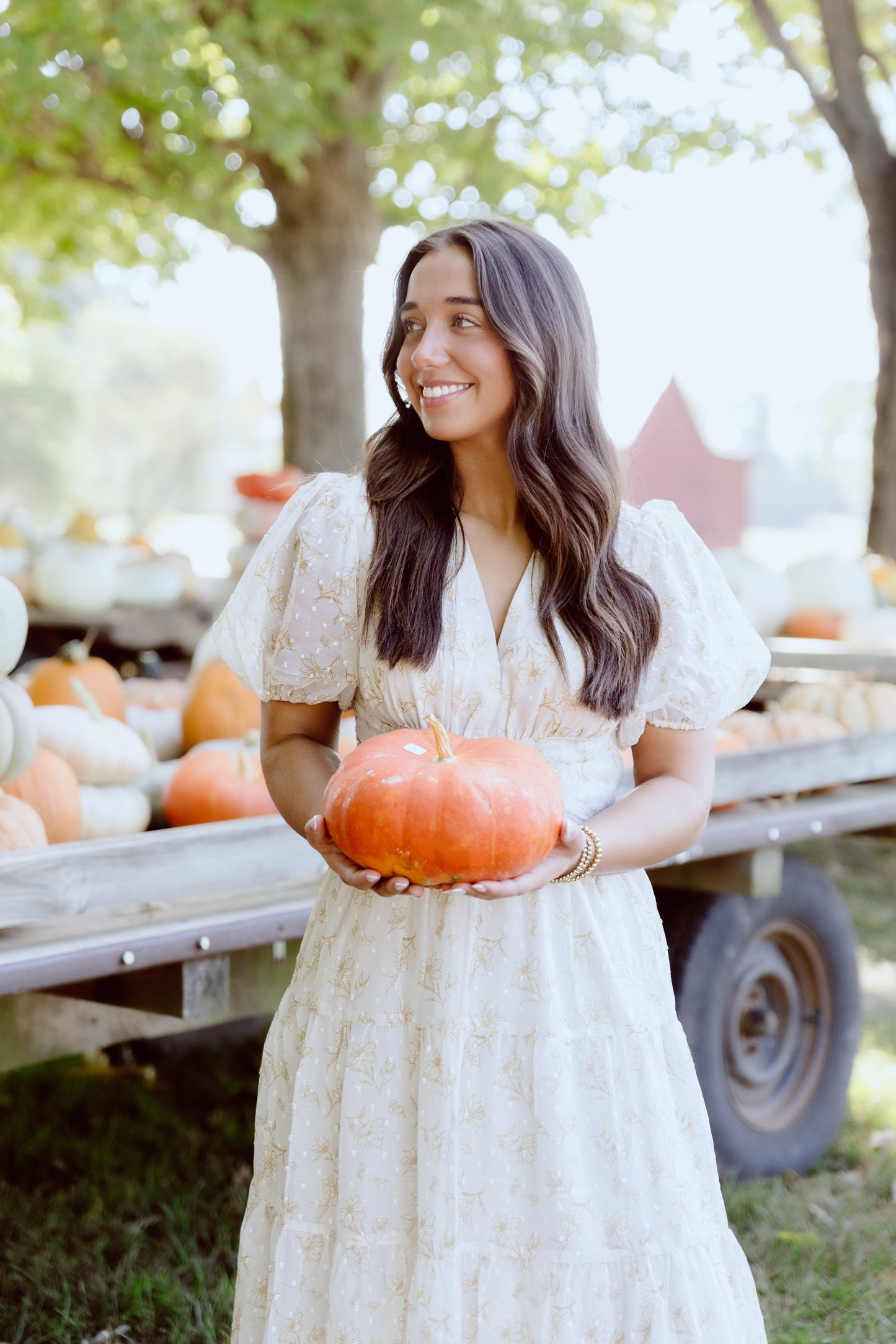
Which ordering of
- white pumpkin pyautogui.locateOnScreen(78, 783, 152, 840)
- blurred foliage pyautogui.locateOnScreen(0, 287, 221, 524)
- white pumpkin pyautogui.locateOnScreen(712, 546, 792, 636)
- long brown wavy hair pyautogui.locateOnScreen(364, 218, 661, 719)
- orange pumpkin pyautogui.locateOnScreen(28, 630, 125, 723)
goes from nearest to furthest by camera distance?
long brown wavy hair pyautogui.locateOnScreen(364, 218, 661, 719) → white pumpkin pyautogui.locateOnScreen(78, 783, 152, 840) → orange pumpkin pyautogui.locateOnScreen(28, 630, 125, 723) → white pumpkin pyautogui.locateOnScreen(712, 546, 792, 636) → blurred foliage pyautogui.locateOnScreen(0, 287, 221, 524)

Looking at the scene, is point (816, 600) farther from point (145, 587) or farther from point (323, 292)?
point (323, 292)

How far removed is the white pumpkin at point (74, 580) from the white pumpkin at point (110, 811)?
8.84 ft

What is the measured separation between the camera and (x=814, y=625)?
6.36m

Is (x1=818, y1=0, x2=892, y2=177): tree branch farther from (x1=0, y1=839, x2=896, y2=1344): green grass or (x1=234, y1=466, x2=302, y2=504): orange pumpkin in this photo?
(x1=0, y1=839, x2=896, y2=1344): green grass

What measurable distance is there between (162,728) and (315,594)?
220 centimetres

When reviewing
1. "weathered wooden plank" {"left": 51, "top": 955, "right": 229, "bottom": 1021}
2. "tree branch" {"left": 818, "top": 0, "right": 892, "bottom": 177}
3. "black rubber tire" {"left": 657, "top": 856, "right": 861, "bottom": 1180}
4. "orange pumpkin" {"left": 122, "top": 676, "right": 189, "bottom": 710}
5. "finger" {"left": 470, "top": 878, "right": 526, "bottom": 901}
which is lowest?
"black rubber tire" {"left": 657, "top": 856, "right": 861, "bottom": 1180}

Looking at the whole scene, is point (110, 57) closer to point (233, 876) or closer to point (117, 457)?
point (233, 876)

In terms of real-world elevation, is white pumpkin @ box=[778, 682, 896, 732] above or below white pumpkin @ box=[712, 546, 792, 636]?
below

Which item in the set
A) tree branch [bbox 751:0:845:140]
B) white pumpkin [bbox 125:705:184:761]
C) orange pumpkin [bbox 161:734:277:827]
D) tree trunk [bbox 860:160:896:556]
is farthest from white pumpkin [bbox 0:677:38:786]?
tree branch [bbox 751:0:845:140]

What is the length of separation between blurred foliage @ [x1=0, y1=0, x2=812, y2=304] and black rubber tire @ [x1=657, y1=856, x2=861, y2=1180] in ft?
16.6

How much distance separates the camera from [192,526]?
45.6m

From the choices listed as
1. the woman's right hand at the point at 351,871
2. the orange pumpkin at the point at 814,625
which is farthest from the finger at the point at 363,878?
the orange pumpkin at the point at 814,625

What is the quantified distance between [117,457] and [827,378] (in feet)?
141

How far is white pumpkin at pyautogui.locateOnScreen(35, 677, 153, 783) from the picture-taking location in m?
3.24
